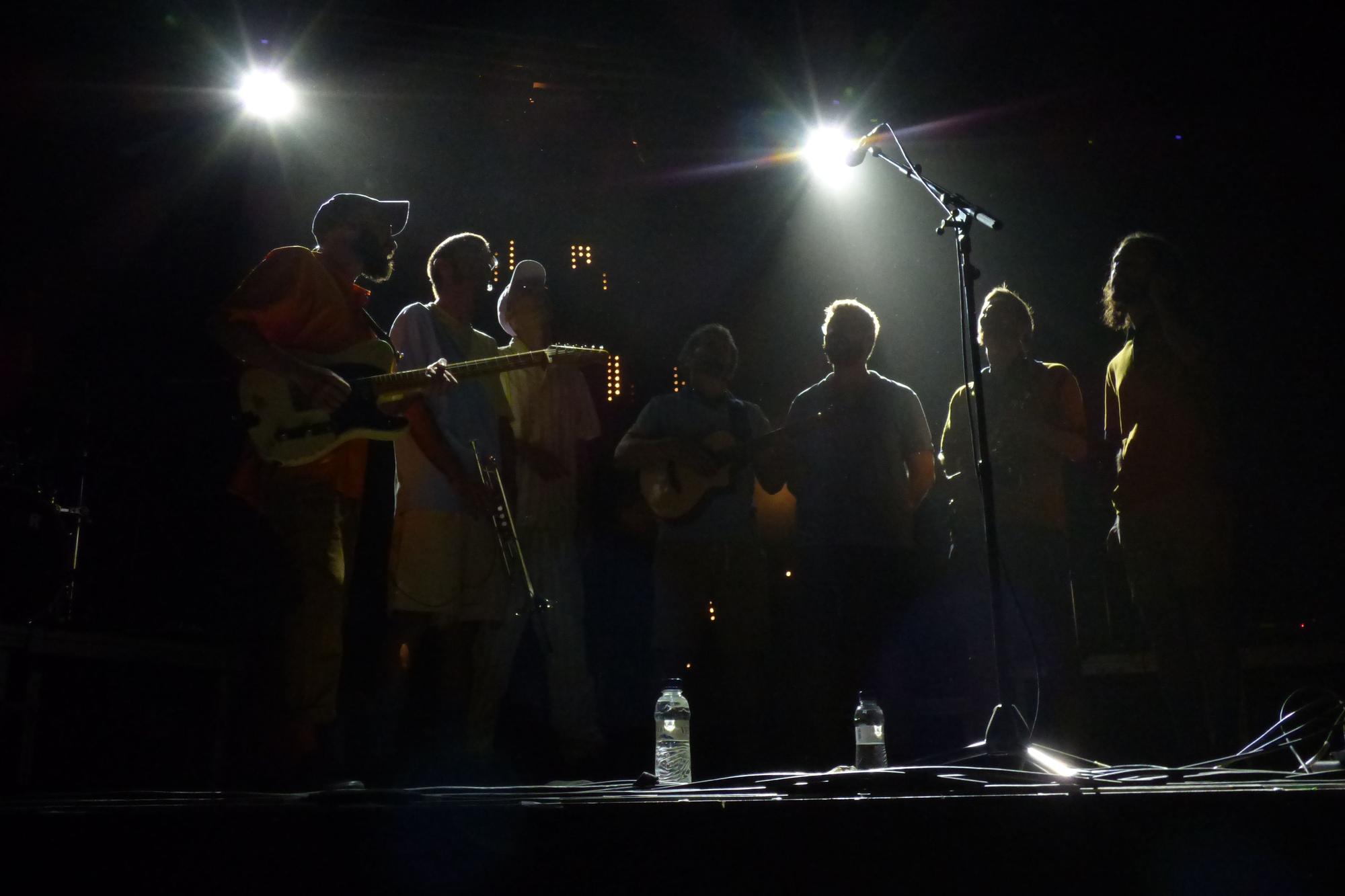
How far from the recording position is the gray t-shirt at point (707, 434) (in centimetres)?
407

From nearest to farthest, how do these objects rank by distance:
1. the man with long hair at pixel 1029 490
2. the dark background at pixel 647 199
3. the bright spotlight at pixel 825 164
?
1. the man with long hair at pixel 1029 490
2. the dark background at pixel 647 199
3. the bright spotlight at pixel 825 164

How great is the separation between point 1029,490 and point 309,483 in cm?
244

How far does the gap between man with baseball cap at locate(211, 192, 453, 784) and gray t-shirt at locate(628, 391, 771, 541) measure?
121 centimetres

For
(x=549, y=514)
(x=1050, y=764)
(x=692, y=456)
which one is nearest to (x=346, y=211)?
(x=549, y=514)

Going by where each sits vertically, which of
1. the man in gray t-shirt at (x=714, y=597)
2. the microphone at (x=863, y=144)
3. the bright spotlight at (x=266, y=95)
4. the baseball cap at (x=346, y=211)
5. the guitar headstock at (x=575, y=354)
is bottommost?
the man in gray t-shirt at (x=714, y=597)

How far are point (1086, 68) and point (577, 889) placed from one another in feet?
17.7

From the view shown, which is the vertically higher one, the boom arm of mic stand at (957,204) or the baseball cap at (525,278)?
the baseball cap at (525,278)

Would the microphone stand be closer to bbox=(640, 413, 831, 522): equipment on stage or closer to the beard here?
bbox=(640, 413, 831, 522): equipment on stage

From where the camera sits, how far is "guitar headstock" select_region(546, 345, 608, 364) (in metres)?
3.87

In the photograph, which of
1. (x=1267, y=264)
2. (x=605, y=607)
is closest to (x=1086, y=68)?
(x=1267, y=264)

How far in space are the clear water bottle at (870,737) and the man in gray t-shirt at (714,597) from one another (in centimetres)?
49

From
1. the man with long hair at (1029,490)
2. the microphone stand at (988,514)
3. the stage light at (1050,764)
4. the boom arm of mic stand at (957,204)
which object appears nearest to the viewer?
the stage light at (1050,764)

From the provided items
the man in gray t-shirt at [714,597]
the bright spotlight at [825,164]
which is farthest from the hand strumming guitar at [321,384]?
the bright spotlight at [825,164]

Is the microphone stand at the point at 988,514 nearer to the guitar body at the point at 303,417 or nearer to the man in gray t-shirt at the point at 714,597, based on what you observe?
the man in gray t-shirt at the point at 714,597
